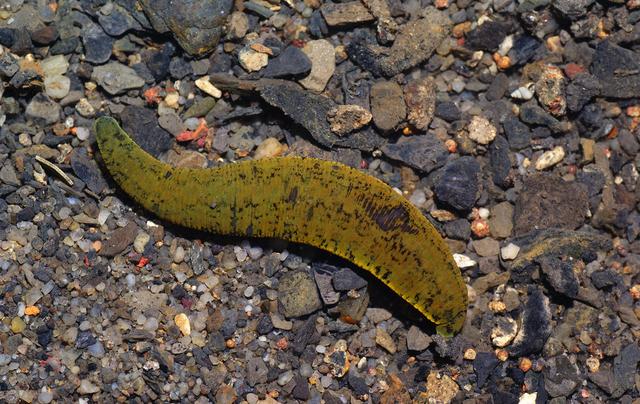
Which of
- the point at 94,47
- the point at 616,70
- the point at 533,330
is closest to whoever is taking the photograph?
the point at 533,330

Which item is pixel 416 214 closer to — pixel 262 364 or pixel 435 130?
pixel 435 130

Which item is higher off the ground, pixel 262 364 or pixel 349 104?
pixel 349 104

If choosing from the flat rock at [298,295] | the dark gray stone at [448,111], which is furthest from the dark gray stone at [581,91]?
the flat rock at [298,295]

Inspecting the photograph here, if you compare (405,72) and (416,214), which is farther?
(405,72)

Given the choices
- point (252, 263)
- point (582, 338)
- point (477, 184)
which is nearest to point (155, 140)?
point (252, 263)

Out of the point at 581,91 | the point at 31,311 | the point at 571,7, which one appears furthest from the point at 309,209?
the point at 571,7

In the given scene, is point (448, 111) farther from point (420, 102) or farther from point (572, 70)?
point (572, 70)
